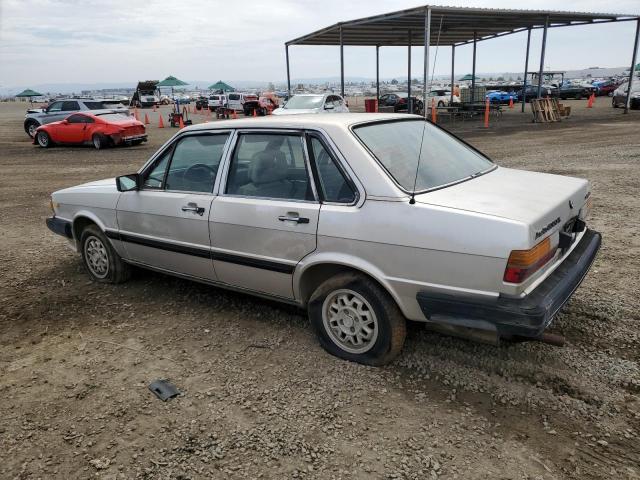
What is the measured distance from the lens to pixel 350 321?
10.9 ft

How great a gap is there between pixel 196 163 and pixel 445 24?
20969 millimetres

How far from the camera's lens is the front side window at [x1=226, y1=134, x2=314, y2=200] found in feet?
11.3

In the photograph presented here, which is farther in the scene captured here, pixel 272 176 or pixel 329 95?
pixel 329 95

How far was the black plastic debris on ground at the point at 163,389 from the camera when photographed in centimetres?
312

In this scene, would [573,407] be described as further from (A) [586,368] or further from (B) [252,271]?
(B) [252,271]

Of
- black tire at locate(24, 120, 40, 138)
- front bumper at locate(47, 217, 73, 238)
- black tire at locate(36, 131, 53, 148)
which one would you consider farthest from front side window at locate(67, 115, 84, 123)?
front bumper at locate(47, 217, 73, 238)

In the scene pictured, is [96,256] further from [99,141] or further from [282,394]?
[99,141]

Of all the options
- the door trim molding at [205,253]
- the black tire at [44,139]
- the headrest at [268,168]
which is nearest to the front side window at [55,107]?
the black tire at [44,139]

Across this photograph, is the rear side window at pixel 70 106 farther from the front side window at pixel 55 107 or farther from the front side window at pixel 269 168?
the front side window at pixel 269 168

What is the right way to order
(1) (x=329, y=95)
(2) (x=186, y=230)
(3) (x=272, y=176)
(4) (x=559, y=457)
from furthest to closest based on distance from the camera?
(1) (x=329, y=95) → (2) (x=186, y=230) → (3) (x=272, y=176) → (4) (x=559, y=457)

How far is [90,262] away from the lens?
200 inches

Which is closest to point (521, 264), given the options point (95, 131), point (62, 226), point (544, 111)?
point (62, 226)

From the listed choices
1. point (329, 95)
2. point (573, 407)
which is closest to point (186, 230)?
point (573, 407)

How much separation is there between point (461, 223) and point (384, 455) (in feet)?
4.28
